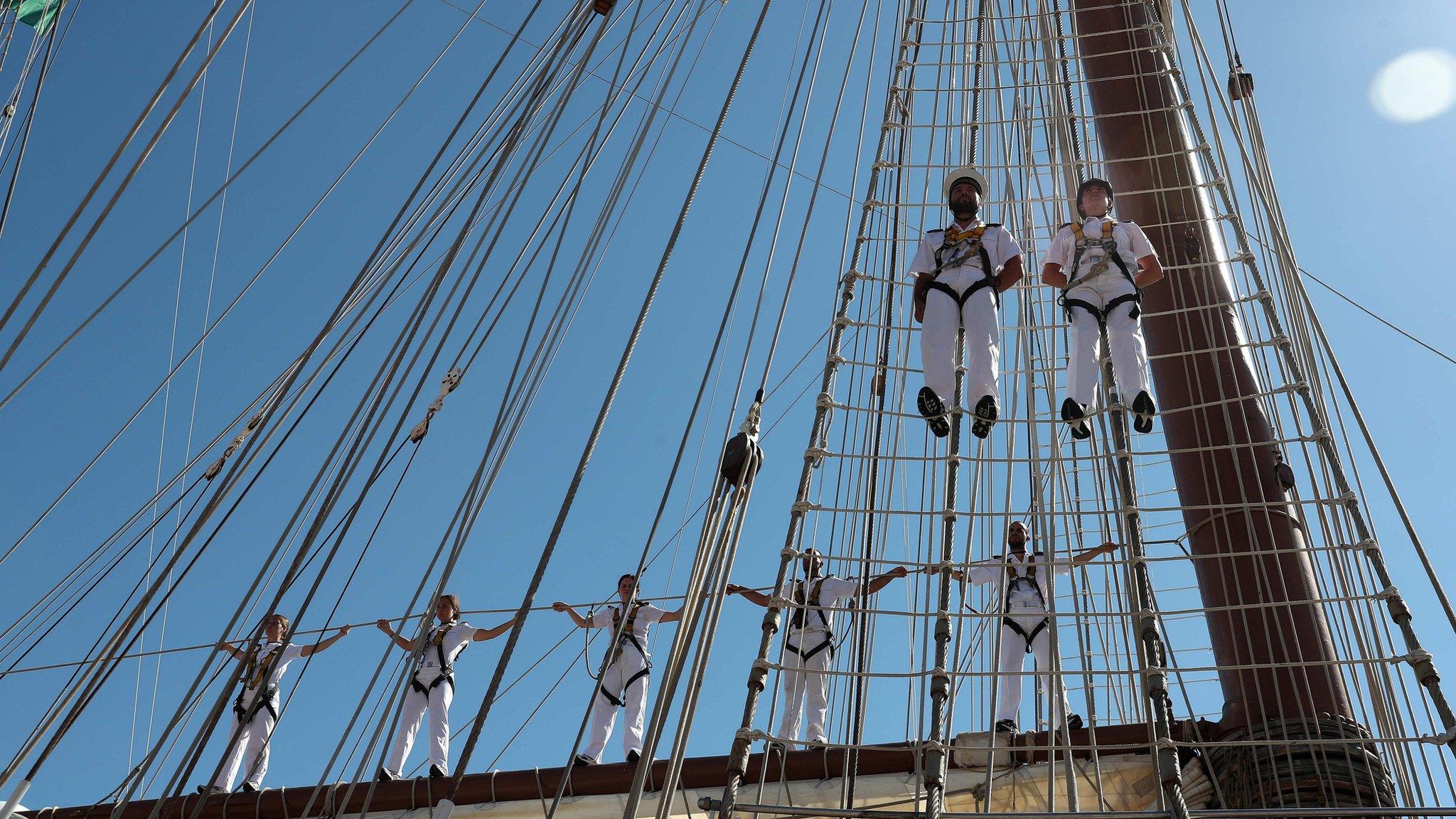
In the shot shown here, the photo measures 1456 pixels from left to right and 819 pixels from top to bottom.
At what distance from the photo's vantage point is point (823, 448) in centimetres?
456

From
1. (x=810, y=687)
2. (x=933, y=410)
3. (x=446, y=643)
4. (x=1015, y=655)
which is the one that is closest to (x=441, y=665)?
(x=446, y=643)

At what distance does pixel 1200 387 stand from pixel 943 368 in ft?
3.72

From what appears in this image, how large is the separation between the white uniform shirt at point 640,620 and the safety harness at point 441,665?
2.38 ft

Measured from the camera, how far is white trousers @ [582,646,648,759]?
255 inches

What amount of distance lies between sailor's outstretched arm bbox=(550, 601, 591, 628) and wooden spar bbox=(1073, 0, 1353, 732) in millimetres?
3158

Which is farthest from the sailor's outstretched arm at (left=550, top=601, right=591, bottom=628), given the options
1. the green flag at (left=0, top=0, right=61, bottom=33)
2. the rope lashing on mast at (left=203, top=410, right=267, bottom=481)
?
the green flag at (left=0, top=0, right=61, bottom=33)

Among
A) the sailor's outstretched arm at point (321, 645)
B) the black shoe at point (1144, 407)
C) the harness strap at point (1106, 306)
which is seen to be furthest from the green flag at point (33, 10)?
the black shoe at point (1144, 407)

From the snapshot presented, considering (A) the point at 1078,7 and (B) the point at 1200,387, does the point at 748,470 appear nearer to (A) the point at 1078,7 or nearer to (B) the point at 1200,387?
(B) the point at 1200,387

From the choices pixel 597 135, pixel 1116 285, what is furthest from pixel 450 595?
pixel 1116 285

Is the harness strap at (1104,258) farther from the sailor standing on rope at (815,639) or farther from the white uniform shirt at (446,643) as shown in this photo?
the white uniform shirt at (446,643)

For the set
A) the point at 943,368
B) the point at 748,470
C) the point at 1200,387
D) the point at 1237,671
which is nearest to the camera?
the point at 748,470

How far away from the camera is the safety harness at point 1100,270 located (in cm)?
466

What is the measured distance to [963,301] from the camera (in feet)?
15.4

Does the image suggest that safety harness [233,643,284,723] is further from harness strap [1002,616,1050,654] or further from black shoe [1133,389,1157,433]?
black shoe [1133,389,1157,433]
